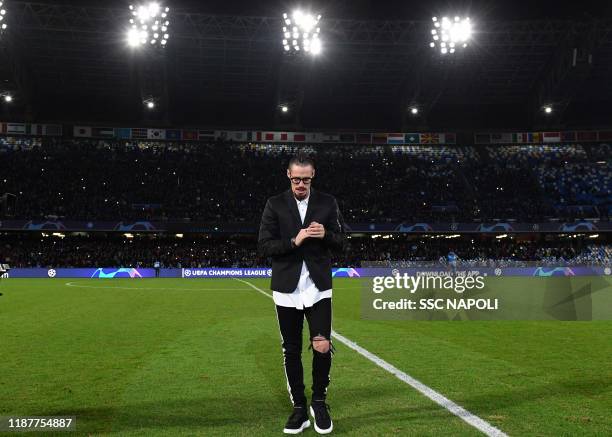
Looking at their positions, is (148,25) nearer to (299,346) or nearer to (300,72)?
(300,72)

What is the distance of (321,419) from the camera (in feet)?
16.2

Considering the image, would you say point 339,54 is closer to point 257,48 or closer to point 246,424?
point 257,48

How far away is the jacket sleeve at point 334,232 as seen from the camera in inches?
199

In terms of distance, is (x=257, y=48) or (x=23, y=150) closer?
(x=257, y=48)

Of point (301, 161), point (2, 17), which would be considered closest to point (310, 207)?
point (301, 161)

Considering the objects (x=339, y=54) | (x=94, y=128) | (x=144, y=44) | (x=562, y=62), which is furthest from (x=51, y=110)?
(x=562, y=62)

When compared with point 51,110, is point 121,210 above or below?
below

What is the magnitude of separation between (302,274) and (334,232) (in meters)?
0.49

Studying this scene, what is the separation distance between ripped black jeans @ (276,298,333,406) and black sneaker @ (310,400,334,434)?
8 centimetres

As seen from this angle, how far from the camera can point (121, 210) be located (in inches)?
1946

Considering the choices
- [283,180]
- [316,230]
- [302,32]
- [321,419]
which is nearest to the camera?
[316,230]

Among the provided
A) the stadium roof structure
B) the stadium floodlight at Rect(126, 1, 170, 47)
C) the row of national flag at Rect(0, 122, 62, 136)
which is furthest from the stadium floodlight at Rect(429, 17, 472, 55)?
the row of national flag at Rect(0, 122, 62, 136)

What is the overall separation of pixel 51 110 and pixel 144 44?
18.1 metres

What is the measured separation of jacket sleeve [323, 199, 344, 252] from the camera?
199 inches
